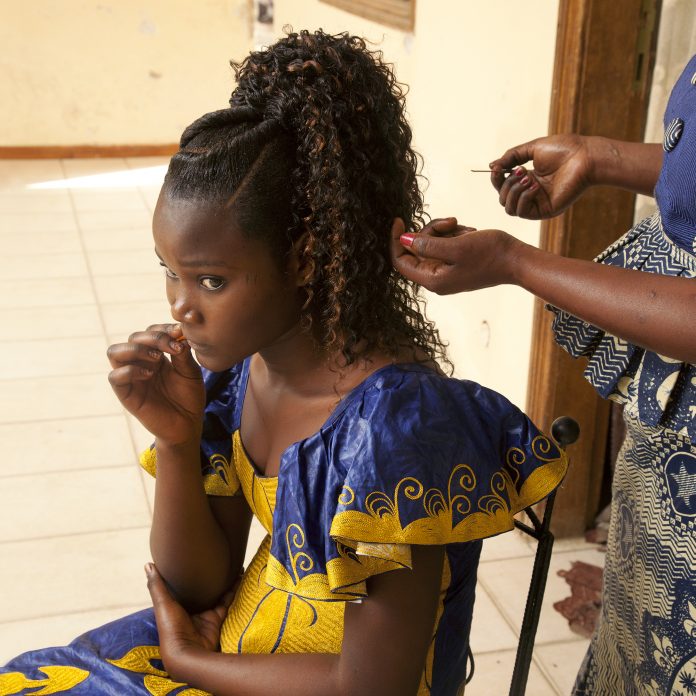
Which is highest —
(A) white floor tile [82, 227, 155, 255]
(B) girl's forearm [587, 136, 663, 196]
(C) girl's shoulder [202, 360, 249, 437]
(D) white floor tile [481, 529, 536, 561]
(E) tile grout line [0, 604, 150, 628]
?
(B) girl's forearm [587, 136, 663, 196]

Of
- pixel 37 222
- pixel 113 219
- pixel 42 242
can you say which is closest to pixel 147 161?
pixel 113 219

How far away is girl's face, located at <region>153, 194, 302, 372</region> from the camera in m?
1.03

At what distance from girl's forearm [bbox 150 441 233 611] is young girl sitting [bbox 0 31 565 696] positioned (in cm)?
8

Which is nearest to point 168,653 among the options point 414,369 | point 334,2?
point 414,369

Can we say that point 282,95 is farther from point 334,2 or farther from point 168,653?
point 334,2

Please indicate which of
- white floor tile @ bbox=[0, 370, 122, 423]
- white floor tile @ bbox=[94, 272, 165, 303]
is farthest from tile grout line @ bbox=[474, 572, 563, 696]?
white floor tile @ bbox=[94, 272, 165, 303]

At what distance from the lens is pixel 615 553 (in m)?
1.30

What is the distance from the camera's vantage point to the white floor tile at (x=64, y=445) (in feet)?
9.86

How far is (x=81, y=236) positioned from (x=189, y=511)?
4308mm

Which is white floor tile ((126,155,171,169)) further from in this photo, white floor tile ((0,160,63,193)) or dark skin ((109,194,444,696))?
dark skin ((109,194,444,696))

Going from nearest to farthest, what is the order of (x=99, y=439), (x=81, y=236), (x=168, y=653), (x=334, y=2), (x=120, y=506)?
(x=168, y=653)
(x=120, y=506)
(x=99, y=439)
(x=334, y=2)
(x=81, y=236)

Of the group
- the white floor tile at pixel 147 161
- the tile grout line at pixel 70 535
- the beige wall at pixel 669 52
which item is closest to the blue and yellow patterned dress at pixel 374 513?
the beige wall at pixel 669 52

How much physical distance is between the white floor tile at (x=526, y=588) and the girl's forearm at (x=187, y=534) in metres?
1.16

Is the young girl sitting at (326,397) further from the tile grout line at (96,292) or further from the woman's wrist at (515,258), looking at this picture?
the tile grout line at (96,292)
